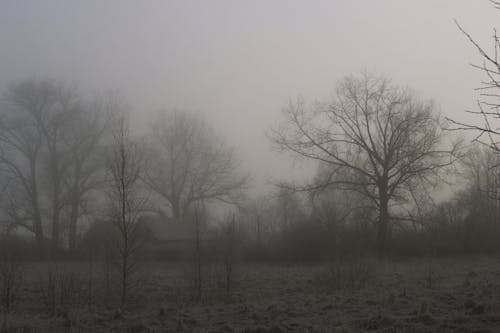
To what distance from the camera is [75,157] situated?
40.8 meters

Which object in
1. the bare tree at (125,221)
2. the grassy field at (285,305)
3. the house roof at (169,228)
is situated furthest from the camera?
the house roof at (169,228)

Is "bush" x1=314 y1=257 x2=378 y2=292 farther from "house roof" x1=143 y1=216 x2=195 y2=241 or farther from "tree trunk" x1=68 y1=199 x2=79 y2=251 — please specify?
"house roof" x1=143 y1=216 x2=195 y2=241

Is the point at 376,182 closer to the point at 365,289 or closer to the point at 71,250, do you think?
the point at 365,289

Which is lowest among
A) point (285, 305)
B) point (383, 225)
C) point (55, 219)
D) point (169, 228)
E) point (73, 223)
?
point (285, 305)

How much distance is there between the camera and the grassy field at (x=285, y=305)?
9211 millimetres

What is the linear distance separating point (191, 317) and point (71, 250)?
1062 inches

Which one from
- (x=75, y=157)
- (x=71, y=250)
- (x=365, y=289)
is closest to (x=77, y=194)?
(x=75, y=157)

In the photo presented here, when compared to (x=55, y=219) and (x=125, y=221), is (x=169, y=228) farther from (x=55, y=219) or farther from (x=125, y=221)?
(x=125, y=221)

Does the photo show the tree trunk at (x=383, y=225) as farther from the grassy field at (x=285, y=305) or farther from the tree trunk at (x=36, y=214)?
the tree trunk at (x=36, y=214)

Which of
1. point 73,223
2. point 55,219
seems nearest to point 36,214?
point 55,219

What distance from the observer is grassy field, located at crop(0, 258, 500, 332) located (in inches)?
363

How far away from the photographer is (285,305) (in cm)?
1188

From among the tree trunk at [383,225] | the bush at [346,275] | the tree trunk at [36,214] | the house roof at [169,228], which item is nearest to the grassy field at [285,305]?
the bush at [346,275]

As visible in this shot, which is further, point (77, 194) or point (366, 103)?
point (77, 194)
